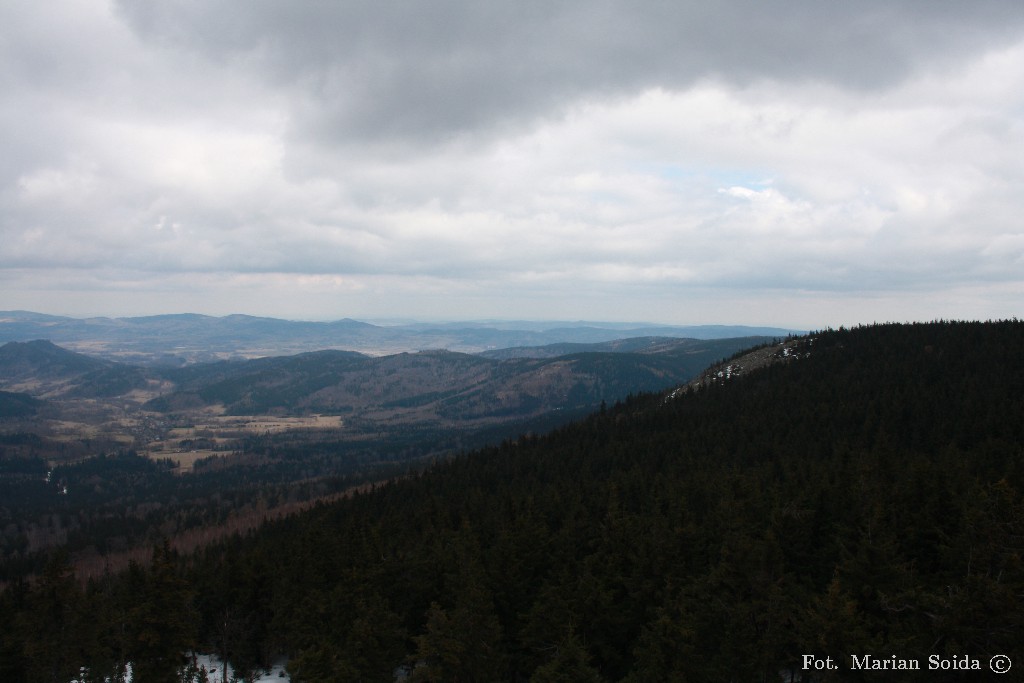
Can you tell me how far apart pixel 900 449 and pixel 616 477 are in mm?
42066

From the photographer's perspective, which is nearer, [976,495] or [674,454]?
[976,495]

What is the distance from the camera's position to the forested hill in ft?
98.5

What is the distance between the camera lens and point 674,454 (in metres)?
108

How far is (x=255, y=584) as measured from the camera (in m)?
62.2

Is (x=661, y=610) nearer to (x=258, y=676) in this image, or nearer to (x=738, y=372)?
(x=258, y=676)

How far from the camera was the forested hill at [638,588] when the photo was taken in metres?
30.0

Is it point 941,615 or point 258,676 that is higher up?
point 941,615

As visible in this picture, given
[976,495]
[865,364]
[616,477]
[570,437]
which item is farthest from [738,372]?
[976,495]

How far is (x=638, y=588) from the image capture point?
42.8 m

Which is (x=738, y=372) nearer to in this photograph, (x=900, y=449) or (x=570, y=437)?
(x=570, y=437)

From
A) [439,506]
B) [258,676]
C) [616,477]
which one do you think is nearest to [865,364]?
[616,477]

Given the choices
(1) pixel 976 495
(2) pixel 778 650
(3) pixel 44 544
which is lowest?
(3) pixel 44 544

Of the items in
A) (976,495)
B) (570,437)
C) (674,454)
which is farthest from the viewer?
(570,437)

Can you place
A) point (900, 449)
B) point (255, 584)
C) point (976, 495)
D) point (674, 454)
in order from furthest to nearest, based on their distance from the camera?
point (674, 454)
point (900, 449)
point (255, 584)
point (976, 495)
